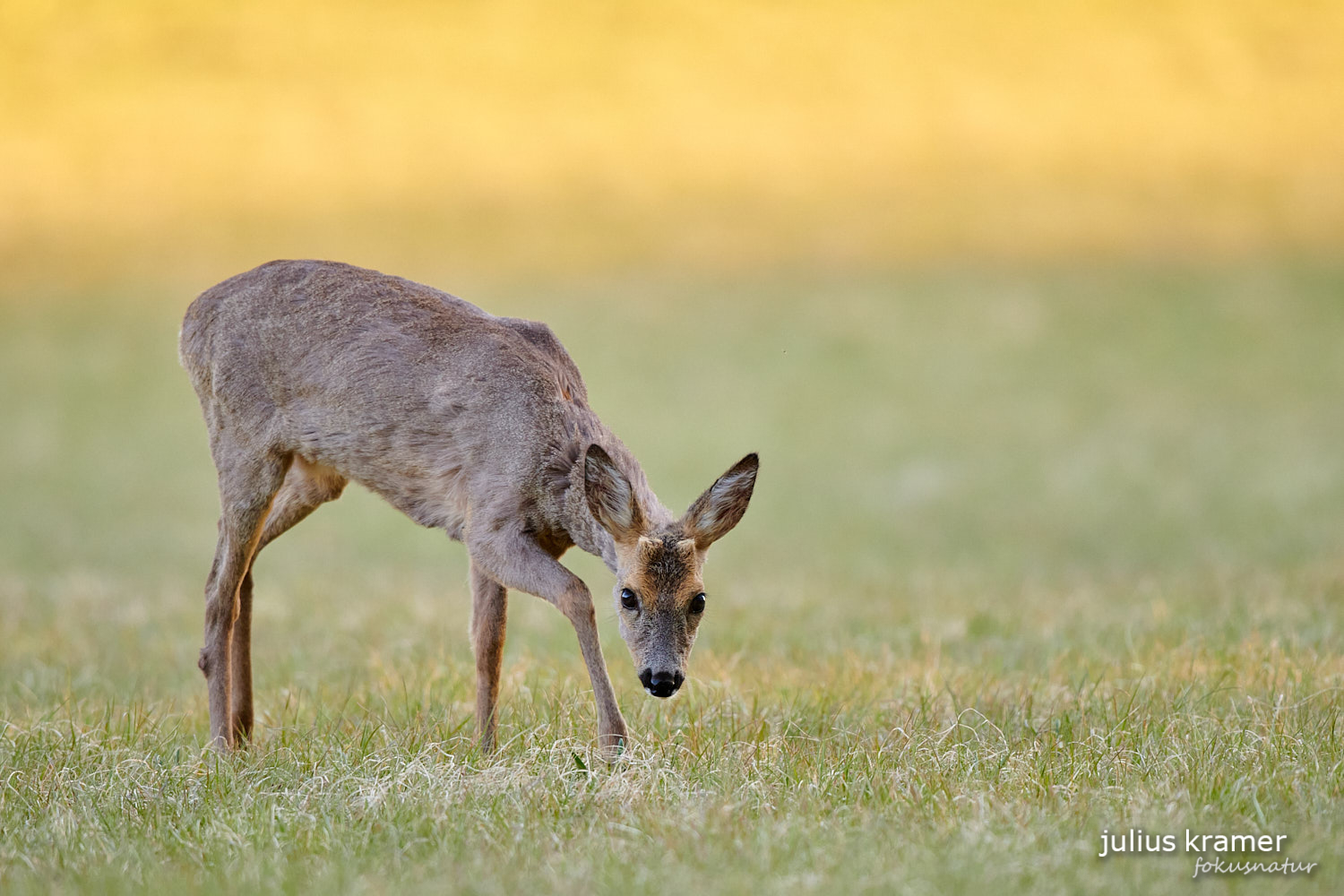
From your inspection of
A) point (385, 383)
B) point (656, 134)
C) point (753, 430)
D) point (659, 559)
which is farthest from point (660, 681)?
point (656, 134)

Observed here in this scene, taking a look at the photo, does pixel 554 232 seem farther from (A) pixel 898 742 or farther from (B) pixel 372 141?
(A) pixel 898 742

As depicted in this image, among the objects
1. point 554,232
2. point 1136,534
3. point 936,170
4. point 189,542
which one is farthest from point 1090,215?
point 189,542

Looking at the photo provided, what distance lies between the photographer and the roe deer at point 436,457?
206 inches

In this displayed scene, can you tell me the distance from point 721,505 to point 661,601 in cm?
42

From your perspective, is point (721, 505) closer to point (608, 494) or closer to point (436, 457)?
point (608, 494)

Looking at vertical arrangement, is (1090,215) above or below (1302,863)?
above

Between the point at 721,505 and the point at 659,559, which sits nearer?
the point at 659,559

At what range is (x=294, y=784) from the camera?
480cm

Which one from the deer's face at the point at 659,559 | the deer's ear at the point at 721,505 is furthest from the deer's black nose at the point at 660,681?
the deer's ear at the point at 721,505

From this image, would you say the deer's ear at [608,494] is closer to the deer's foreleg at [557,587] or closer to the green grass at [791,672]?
the deer's foreleg at [557,587]

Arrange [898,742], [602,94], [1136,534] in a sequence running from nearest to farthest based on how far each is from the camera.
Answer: [898,742], [1136,534], [602,94]

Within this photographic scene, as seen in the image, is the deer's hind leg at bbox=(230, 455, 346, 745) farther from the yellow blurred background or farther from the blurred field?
the yellow blurred background

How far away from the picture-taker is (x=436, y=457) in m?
5.86

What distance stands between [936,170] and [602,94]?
688 centimetres
